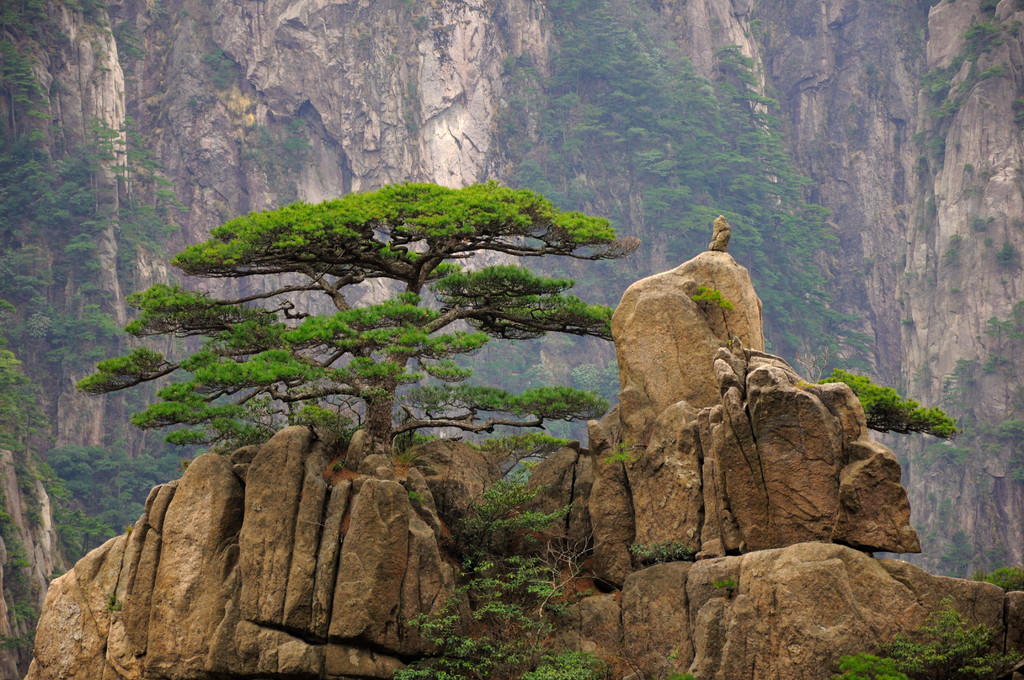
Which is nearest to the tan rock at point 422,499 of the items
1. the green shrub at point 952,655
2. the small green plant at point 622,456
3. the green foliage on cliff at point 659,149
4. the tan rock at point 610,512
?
the tan rock at point 610,512

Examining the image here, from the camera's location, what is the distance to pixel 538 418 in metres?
18.0

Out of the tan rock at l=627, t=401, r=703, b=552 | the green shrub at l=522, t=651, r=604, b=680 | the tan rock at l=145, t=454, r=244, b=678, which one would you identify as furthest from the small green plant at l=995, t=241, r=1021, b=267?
the tan rock at l=145, t=454, r=244, b=678

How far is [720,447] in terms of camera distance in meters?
13.5

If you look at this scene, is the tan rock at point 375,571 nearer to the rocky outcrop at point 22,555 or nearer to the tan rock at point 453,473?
the tan rock at point 453,473

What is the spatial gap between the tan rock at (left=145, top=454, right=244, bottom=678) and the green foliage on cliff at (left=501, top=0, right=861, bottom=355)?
51.7 metres

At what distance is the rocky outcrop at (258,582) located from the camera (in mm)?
13914

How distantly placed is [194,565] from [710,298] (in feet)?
30.0

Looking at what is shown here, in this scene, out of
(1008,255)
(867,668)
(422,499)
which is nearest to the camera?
(867,668)

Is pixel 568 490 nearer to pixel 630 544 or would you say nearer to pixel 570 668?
pixel 630 544

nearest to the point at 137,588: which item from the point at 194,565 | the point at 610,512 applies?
the point at 194,565

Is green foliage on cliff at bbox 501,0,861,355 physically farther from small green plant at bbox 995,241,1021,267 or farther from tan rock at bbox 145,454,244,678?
tan rock at bbox 145,454,244,678

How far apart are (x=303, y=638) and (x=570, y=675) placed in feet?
13.0

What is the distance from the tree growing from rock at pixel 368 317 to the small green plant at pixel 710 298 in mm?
1784

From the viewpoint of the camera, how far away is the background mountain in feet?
166
